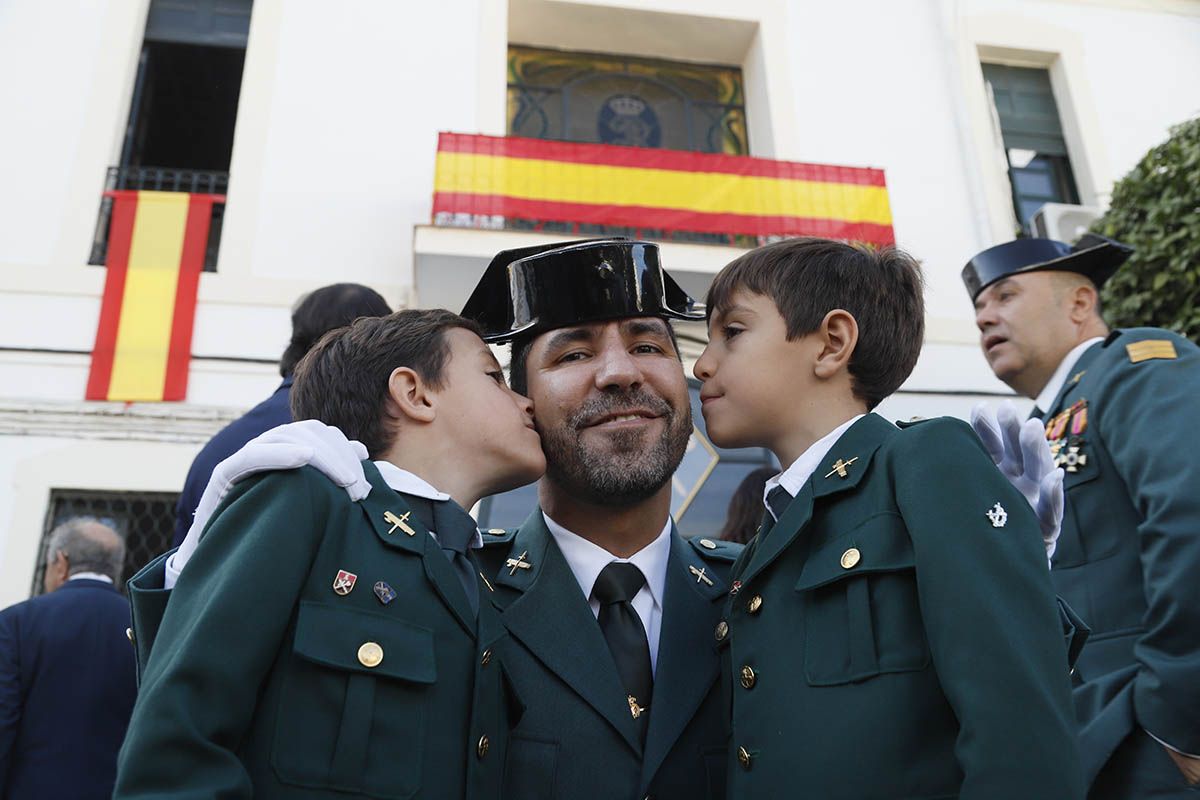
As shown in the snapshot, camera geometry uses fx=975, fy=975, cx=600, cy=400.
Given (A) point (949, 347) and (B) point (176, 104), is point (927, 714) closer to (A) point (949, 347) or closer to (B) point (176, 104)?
(A) point (949, 347)

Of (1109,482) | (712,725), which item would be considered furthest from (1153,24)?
(712,725)

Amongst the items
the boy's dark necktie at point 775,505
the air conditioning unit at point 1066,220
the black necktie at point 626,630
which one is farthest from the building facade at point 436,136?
the boy's dark necktie at point 775,505

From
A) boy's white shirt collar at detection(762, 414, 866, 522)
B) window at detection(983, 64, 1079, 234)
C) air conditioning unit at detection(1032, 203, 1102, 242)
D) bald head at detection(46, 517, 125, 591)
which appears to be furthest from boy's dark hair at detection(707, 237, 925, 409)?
window at detection(983, 64, 1079, 234)

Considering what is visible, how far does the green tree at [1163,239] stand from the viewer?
5.64 m

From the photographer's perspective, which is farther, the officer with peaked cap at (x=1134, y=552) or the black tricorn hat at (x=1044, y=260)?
the black tricorn hat at (x=1044, y=260)

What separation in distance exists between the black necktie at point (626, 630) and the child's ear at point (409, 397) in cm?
52

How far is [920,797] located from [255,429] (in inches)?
85.3

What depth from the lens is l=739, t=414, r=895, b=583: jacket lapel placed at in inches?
68.2

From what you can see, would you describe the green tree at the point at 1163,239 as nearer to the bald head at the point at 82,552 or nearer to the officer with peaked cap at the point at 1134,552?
the officer with peaked cap at the point at 1134,552

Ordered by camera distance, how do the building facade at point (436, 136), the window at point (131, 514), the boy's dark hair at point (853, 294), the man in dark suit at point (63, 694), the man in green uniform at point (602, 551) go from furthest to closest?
the building facade at point (436, 136) < the window at point (131, 514) < the man in dark suit at point (63, 694) < the boy's dark hair at point (853, 294) < the man in green uniform at point (602, 551)

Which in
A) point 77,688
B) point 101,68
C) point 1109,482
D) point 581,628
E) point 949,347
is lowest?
point 77,688

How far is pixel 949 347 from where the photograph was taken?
758cm

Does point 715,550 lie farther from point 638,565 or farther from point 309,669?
point 309,669

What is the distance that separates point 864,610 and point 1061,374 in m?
1.98
